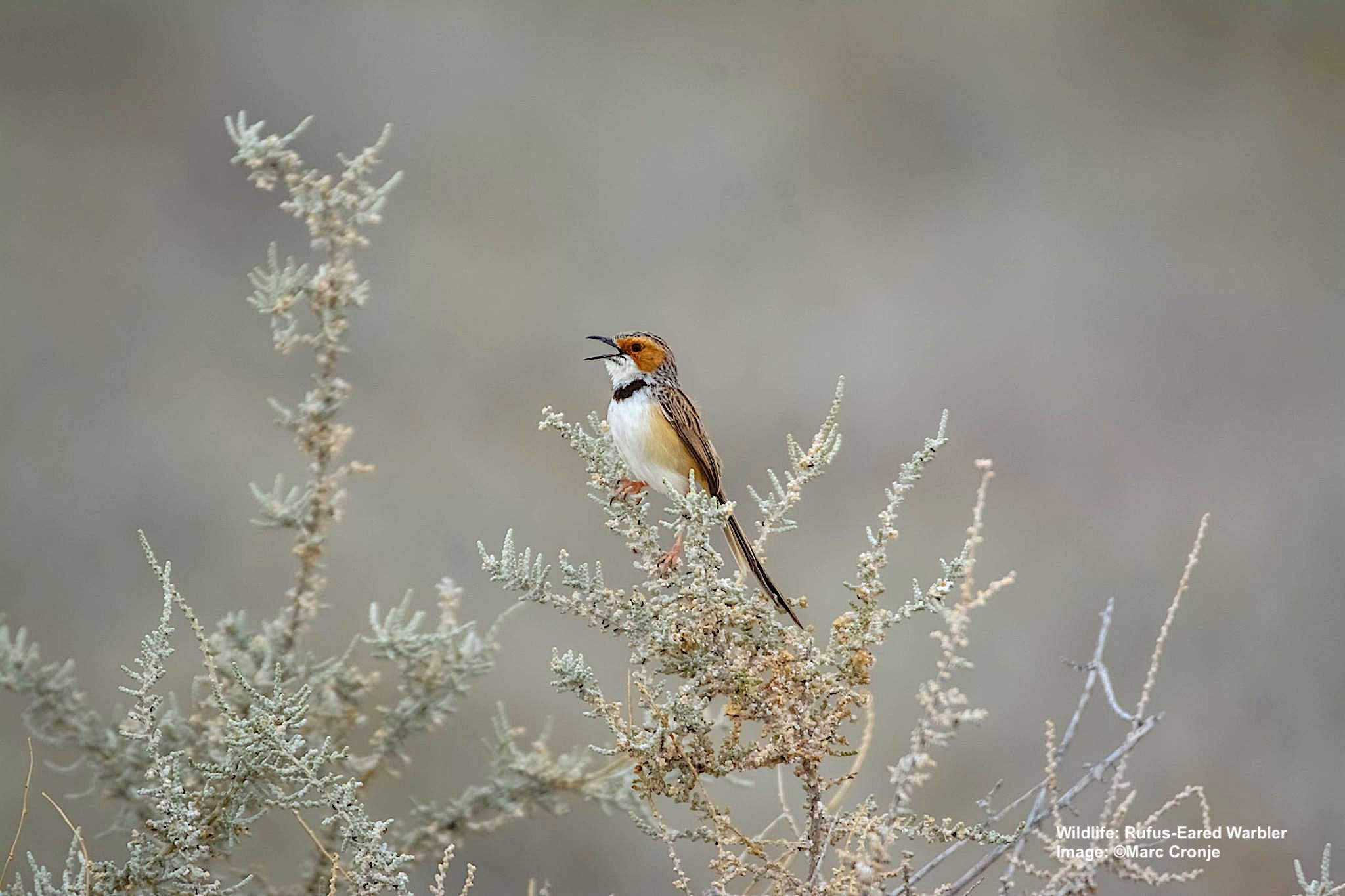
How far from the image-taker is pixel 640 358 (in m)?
3.02

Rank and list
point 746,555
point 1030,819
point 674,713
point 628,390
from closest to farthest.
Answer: point 1030,819, point 674,713, point 746,555, point 628,390

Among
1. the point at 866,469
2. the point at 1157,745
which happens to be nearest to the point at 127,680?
the point at 866,469

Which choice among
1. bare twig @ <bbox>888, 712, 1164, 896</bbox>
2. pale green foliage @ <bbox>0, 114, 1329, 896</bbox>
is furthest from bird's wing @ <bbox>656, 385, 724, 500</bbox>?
bare twig @ <bbox>888, 712, 1164, 896</bbox>

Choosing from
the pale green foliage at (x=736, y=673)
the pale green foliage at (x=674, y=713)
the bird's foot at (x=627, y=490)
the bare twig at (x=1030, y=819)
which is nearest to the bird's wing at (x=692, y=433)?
the bird's foot at (x=627, y=490)

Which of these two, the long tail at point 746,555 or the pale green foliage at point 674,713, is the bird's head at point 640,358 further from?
the pale green foliage at point 674,713

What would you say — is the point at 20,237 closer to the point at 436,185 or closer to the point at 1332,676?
the point at 436,185

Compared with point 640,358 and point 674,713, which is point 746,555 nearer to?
point 640,358

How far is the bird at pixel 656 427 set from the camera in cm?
285

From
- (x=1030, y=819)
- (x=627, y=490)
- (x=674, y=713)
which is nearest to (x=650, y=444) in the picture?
(x=627, y=490)

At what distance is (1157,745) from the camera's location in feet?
19.2

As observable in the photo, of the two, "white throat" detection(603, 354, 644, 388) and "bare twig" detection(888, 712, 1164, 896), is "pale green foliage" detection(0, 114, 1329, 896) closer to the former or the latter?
"bare twig" detection(888, 712, 1164, 896)

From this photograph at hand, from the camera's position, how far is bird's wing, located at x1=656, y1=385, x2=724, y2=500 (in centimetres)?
289

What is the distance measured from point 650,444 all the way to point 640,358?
26 centimetres

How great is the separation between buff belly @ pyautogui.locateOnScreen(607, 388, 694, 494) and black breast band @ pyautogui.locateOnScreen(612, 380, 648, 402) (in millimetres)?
52
